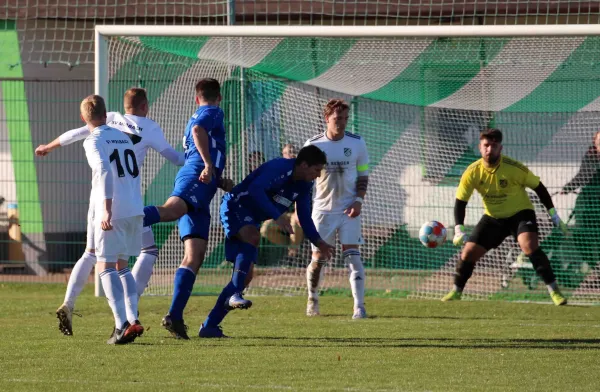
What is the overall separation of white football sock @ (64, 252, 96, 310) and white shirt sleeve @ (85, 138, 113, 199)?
1157mm

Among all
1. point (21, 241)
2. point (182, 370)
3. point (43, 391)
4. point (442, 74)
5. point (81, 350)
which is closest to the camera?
point (43, 391)

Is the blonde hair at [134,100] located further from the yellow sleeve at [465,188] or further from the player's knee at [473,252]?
the player's knee at [473,252]

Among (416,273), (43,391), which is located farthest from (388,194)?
(43,391)

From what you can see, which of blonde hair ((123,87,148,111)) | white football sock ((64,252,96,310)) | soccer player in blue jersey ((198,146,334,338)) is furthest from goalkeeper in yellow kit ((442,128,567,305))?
white football sock ((64,252,96,310))

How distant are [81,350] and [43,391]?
65.0 inches

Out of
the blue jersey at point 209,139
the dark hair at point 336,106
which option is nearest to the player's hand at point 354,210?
the dark hair at point 336,106

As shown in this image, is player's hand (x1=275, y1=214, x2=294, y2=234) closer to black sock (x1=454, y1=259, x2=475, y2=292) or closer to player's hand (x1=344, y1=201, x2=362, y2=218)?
player's hand (x1=344, y1=201, x2=362, y2=218)

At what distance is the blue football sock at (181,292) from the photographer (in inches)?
335

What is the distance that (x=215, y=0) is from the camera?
51.1ft

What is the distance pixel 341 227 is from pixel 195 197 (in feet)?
8.33

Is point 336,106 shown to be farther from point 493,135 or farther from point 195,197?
point 195,197

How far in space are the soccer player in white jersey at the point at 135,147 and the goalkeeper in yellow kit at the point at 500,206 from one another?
11.3 ft

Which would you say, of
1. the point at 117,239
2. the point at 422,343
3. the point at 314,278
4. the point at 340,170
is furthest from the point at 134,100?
the point at 422,343

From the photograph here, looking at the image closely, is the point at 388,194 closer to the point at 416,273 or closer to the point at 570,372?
the point at 416,273
